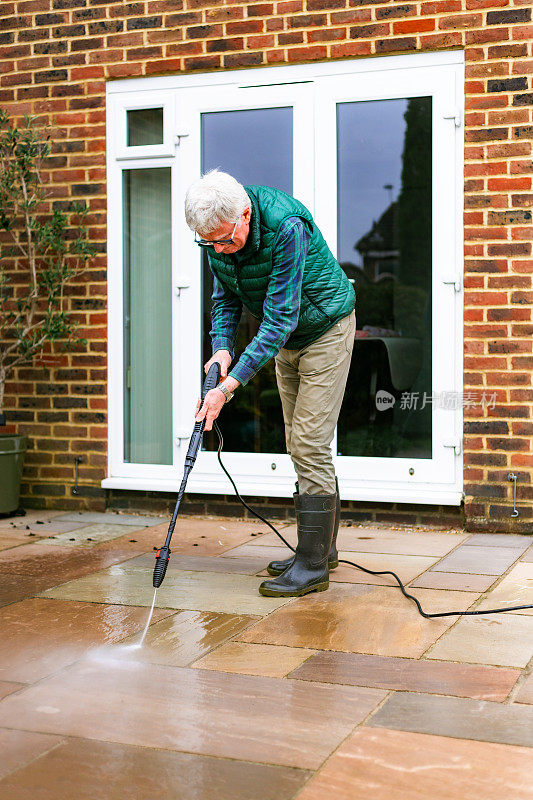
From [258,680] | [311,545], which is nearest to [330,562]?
[311,545]

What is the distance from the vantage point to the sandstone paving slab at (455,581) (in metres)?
3.85

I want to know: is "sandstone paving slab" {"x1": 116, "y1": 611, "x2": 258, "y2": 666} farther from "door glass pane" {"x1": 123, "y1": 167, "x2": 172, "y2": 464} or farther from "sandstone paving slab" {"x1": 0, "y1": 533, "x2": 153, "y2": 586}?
"door glass pane" {"x1": 123, "y1": 167, "x2": 172, "y2": 464}

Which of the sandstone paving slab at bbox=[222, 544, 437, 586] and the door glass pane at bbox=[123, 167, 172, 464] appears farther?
the door glass pane at bbox=[123, 167, 172, 464]

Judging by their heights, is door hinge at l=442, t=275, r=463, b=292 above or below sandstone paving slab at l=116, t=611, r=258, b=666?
above

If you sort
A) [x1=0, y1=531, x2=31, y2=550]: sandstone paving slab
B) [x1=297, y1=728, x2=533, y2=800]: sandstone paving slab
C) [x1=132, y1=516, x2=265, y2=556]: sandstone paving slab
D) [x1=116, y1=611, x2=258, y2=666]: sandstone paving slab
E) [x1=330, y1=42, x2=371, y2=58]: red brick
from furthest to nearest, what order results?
[x1=330, y1=42, x2=371, y2=58]: red brick, [x1=0, y1=531, x2=31, y2=550]: sandstone paving slab, [x1=132, y1=516, x2=265, y2=556]: sandstone paving slab, [x1=116, y1=611, x2=258, y2=666]: sandstone paving slab, [x1=297, y1=728, x2=533, y2=800]: sandstone paving slab

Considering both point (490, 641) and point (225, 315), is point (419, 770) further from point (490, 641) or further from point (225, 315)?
point (225, 315)

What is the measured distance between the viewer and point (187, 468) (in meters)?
3.31

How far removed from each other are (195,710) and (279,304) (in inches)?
59.2

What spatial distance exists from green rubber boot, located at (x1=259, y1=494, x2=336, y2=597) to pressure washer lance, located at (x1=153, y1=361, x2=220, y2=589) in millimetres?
572

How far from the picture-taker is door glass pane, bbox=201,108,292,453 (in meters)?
5.29

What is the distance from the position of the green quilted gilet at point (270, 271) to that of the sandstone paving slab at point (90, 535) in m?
1.69

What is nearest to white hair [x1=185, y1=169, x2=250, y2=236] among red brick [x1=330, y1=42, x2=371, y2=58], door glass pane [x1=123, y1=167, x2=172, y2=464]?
red brick [x1=330, y1=42, x2=371, y2=58]

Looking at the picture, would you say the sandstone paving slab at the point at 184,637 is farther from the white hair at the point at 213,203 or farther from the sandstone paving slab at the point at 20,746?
the white hair at the point at 213,203

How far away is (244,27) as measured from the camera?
5230 mm
